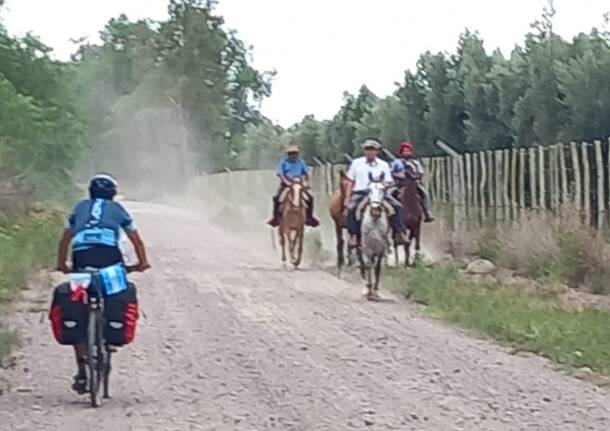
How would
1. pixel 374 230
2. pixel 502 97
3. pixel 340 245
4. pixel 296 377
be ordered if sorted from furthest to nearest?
pixel 502 97 < pixel 340 245 < pixel 374 230 < pixel 296 377

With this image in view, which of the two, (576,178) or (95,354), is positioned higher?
(576,178)

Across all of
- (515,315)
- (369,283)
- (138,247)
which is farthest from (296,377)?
(369,283)

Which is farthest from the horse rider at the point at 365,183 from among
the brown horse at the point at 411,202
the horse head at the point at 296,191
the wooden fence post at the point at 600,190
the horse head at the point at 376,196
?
the horse head at the point at 296,191

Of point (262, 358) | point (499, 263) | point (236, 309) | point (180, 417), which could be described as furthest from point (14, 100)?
point (180, 417)

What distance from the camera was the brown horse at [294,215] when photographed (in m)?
26.4

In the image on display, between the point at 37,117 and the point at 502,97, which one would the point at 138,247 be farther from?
the point at 37,117

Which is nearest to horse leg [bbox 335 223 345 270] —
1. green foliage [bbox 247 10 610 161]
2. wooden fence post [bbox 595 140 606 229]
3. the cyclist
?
wooden fence post [bbox 595 140 606 229]

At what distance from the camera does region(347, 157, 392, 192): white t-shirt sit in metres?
21.0

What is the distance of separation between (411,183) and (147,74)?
7105cm

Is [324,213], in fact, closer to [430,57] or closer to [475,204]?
[430,57]

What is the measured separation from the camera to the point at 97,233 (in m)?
11.6

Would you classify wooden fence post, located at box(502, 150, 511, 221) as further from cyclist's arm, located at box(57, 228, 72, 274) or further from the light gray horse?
cyclist's arm, located at box(57, 228, 72, 274)

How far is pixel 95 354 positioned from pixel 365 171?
406 inches

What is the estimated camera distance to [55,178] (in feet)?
175
